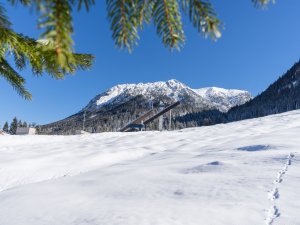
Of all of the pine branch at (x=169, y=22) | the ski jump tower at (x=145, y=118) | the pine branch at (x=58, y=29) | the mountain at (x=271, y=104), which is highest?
the mountain at (x=271, y=104)

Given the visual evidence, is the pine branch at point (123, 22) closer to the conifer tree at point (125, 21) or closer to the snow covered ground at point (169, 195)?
the conifer tree at point (125, 21)

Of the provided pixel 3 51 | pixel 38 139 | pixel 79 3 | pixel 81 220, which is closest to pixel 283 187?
pixel 81 220

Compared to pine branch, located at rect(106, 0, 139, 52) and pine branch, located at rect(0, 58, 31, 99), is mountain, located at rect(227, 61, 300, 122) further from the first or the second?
pine branch, located at rect(106, 0, 139, 52)

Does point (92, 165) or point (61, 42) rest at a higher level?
point (61, 42)

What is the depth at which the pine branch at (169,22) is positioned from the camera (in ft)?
2.72

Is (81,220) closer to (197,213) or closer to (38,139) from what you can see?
(197,213)

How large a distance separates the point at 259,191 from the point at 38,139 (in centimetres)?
1711

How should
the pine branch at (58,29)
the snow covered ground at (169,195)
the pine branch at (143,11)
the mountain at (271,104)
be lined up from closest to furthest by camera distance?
the pine branch at (58,29) < the pine branch at (143,11) < the snow covered ground at (169,195) < the mountain at (271,104)

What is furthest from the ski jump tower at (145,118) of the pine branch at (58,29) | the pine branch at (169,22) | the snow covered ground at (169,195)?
the pine branch at (58,29)

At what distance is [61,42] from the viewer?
0.56 metres

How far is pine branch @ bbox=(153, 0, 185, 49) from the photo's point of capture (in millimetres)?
828

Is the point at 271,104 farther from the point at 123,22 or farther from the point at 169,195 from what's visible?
the point at 123,22

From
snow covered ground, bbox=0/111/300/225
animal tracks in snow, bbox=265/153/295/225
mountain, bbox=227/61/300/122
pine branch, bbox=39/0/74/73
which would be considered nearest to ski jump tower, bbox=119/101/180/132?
snow covered ground, bbox=0/111/300/225

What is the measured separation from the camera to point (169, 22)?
0.84 metres
